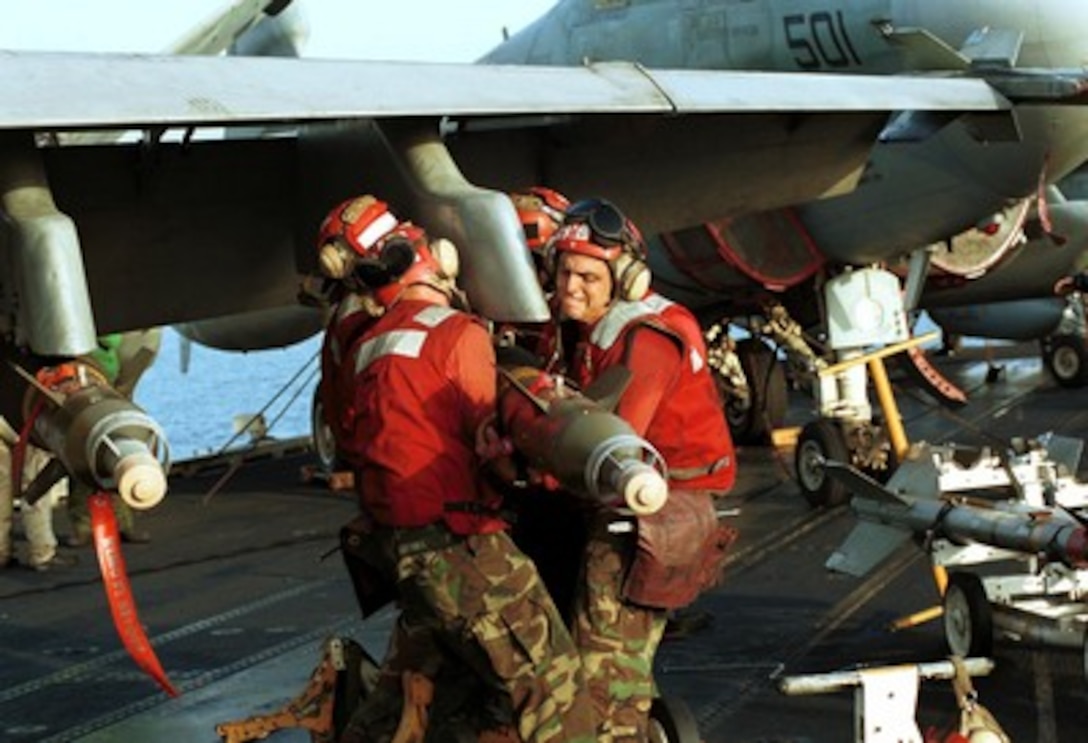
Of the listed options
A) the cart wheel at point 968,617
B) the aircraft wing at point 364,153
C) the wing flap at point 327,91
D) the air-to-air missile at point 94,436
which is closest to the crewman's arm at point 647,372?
the aircraft wing at point 364,153

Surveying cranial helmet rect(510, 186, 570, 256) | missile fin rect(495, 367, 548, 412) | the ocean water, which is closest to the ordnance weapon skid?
cranial helmet rect(510, 186, 570, 256)

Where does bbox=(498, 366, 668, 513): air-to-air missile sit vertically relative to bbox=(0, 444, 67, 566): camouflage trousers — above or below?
above

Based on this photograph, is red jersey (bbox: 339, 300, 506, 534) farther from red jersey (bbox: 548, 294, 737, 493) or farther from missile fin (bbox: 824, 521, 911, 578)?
missile fin (bbox: 824, 521, 911, 578)

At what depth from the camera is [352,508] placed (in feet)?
45.2

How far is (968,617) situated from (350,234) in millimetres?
3230

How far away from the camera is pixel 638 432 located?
207 inches

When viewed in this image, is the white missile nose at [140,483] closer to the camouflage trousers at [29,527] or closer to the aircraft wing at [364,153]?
the aircraft wing at [364,153]

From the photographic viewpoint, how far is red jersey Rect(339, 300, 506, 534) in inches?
201

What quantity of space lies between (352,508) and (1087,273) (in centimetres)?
871

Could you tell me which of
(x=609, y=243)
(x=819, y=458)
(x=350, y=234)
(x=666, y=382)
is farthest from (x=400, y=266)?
(x=819, y=458)

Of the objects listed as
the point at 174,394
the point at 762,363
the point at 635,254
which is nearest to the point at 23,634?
the point at 635,254

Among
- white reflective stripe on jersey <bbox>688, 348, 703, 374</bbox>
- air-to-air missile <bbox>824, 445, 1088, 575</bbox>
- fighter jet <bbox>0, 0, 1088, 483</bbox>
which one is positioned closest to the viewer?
fighter jet <bbox>0, 0, 1088, 483</bbox>

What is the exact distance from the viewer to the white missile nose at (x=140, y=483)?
4234 millimetres

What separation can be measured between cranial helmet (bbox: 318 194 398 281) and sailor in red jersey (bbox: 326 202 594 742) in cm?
26
